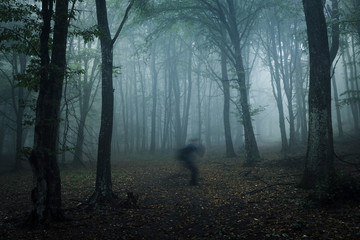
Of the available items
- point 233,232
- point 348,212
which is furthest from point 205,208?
point 348,212

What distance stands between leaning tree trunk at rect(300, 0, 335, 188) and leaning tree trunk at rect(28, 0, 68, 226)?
708 cm

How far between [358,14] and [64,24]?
482 inches

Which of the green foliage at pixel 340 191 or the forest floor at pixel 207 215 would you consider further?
the green foliage at pixel 340 191

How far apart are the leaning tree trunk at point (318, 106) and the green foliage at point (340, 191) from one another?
46.3 inches

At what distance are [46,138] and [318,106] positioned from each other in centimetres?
757

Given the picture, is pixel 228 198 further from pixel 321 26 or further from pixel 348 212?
pixel 321 26

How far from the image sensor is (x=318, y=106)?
6.84m

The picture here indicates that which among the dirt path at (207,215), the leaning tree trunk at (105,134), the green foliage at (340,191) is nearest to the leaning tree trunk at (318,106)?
the dirt path at (207,215)

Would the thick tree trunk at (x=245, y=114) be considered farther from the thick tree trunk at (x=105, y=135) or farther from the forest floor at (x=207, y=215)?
the thick tree trunk at (x=105, y=135)

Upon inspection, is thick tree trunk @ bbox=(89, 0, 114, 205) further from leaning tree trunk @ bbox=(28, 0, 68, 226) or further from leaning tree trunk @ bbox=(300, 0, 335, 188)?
leaning tree trunk @ bbox=(300, 0, 335, 188)

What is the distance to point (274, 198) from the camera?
659 cm

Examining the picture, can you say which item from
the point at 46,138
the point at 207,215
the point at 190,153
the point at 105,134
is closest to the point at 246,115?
the point at 190,153

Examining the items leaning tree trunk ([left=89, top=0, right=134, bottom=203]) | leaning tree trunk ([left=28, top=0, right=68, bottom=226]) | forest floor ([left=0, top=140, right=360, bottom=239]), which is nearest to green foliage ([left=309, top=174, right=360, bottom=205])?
forest floor ([left=0, top=140, right=360, bottom=239])

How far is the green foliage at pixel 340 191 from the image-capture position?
527 cm
